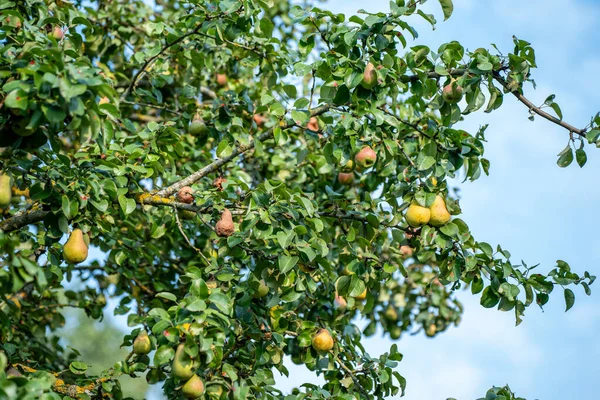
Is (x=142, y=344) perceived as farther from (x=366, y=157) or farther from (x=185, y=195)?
(x=366, y=157)

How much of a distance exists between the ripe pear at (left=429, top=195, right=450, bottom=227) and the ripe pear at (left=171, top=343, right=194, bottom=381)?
3.99 ft

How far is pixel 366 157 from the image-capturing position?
11.5ft

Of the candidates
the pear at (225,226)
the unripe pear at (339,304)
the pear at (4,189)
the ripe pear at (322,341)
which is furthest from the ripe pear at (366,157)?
the pear at (4,189)

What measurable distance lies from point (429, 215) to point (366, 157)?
0.49 m

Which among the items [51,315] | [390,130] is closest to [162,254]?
[51,315]

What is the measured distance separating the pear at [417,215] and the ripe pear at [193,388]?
1138 millimetres

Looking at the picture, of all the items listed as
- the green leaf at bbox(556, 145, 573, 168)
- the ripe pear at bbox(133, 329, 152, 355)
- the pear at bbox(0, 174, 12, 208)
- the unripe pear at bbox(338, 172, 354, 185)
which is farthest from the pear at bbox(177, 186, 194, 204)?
the green leaf at bbox(556, 145, 573, 168)

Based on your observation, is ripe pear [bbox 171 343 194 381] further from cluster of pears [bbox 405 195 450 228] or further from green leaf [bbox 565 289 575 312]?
green leaf [bbox 565 289 575 312]

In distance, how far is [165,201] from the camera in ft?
11.5

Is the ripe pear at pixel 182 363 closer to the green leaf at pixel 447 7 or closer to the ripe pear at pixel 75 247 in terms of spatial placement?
the ripe pear at pixel 75 247

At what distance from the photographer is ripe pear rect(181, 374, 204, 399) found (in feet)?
9.38

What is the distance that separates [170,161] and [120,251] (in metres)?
0.73

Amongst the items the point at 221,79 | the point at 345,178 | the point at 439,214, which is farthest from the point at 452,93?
the point at 221,79

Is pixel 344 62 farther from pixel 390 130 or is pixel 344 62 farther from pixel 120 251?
pixel 120 251
